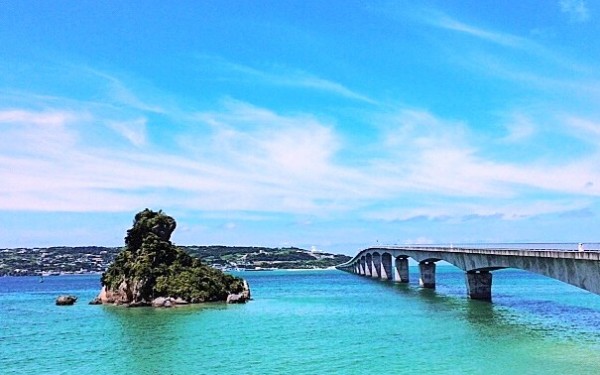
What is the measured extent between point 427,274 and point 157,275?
50130 millimetres

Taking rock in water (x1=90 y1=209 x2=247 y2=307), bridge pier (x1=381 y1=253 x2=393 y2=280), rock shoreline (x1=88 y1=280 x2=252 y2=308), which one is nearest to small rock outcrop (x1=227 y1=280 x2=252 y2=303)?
rock shoreline (x1=88 y1=280 x2=252 y2=308)

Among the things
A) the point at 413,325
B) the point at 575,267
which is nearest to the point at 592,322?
the point at 575,267

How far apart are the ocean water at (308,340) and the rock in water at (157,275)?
4.43 metres

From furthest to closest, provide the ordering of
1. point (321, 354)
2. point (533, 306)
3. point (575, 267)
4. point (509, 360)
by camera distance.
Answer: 1. point (533, 306)
2. point (575, 267)
3. point (321, 354)
4. point (509, 360)

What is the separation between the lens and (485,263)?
68375 millimetres

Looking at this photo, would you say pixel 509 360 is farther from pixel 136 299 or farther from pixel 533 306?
pixel 136 299

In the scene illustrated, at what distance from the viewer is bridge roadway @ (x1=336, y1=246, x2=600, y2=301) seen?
4225 cm

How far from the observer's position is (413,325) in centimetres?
4897

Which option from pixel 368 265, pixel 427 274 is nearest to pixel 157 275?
pixel 427 274

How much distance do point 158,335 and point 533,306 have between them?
43017 mm

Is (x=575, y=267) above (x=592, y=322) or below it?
above

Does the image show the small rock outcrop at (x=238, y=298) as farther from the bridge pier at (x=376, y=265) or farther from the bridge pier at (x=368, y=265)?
the bridge pier at (x=368, y=265)

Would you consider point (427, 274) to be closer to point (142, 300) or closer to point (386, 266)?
point (386, 266)

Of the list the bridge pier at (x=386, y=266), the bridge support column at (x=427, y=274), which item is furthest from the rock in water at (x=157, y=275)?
the bridge pier at (x=386, y=266)
